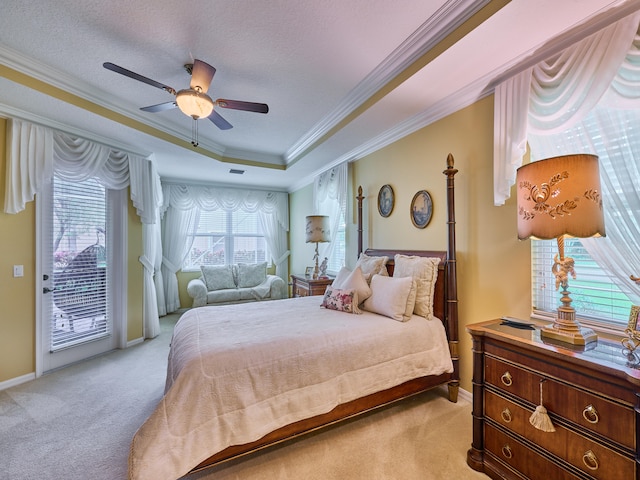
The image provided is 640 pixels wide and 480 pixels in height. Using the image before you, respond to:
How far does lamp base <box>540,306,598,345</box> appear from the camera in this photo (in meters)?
1.39

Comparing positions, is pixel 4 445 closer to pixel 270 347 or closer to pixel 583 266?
pixel 270 347

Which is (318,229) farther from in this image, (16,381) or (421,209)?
(16,381)

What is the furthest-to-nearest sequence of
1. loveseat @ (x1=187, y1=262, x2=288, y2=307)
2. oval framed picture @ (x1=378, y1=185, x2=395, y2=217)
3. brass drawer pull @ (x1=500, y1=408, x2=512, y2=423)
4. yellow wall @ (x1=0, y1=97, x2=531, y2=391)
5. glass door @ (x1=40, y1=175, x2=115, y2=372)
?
loveseat @ (x1=187, y1=262, x2=288, y2=307) → oval framed picture @ (x1=378, y1=185, x2=395, y2=217) → glass door @ (x1=40, y1=175, x2=115, y2=372) → yellow wall @ (x1=0, y1=97, x2=531, y2=391) → brass drawer pull @ (x1=500, y1=408, x2=512, y2=423)

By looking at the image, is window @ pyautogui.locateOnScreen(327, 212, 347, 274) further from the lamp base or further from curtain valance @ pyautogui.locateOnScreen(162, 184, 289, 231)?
the lamp base

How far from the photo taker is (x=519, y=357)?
1.49 m

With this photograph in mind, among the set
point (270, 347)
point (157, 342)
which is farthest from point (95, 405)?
point (270, 347)

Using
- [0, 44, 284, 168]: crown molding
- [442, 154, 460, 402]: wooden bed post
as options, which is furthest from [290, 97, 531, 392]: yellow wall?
[0, 44, 284, 168]: crown molding

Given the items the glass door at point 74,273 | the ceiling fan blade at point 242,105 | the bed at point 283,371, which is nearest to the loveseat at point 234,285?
the glass door at point 74,273

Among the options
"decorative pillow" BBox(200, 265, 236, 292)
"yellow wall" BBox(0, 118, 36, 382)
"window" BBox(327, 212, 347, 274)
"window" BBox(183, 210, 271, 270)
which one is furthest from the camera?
"window" BBox(183, 210, 271, 270)

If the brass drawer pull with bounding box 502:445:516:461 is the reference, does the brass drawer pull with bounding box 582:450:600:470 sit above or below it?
above

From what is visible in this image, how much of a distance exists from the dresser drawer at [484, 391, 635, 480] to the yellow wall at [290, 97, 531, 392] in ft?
2.57

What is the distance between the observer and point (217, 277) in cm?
540

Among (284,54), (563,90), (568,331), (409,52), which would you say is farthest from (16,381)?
(563,90)

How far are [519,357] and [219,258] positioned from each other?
5605 millimetres
